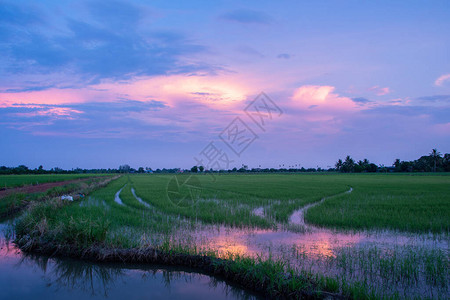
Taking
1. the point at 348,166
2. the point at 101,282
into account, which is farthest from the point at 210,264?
the point at 348,166

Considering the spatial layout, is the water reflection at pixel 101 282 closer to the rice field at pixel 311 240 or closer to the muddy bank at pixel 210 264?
the muddy bank at pixel 210 264

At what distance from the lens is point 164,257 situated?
6.07 metres

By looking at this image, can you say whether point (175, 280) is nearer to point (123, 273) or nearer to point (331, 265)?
point (123, 273)

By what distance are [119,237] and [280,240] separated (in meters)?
4.19

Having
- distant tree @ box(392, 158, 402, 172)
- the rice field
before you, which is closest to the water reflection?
the rice field

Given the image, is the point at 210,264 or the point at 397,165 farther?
the point at 397,165

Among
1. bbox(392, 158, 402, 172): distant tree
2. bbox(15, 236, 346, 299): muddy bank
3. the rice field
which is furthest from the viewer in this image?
bbox(392, 158, 402, 172): distant tree

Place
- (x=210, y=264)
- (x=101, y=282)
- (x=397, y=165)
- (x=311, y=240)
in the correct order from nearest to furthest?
(x=101, y=282)
(x=210, y=264)
(x=311, y=240)
(x=397, y=165)

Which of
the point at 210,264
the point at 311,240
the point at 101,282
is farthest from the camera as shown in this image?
the point at 311,240

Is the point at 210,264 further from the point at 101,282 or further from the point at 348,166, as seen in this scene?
the point at 348,166

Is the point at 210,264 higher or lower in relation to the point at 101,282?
higher

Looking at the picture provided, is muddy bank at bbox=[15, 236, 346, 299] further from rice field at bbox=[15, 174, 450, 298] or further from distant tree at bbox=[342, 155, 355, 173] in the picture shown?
distant tree at bbox=[342, 155, 355, 173]

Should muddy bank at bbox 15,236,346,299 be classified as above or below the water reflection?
above

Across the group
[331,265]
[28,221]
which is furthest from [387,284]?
[28,221]
